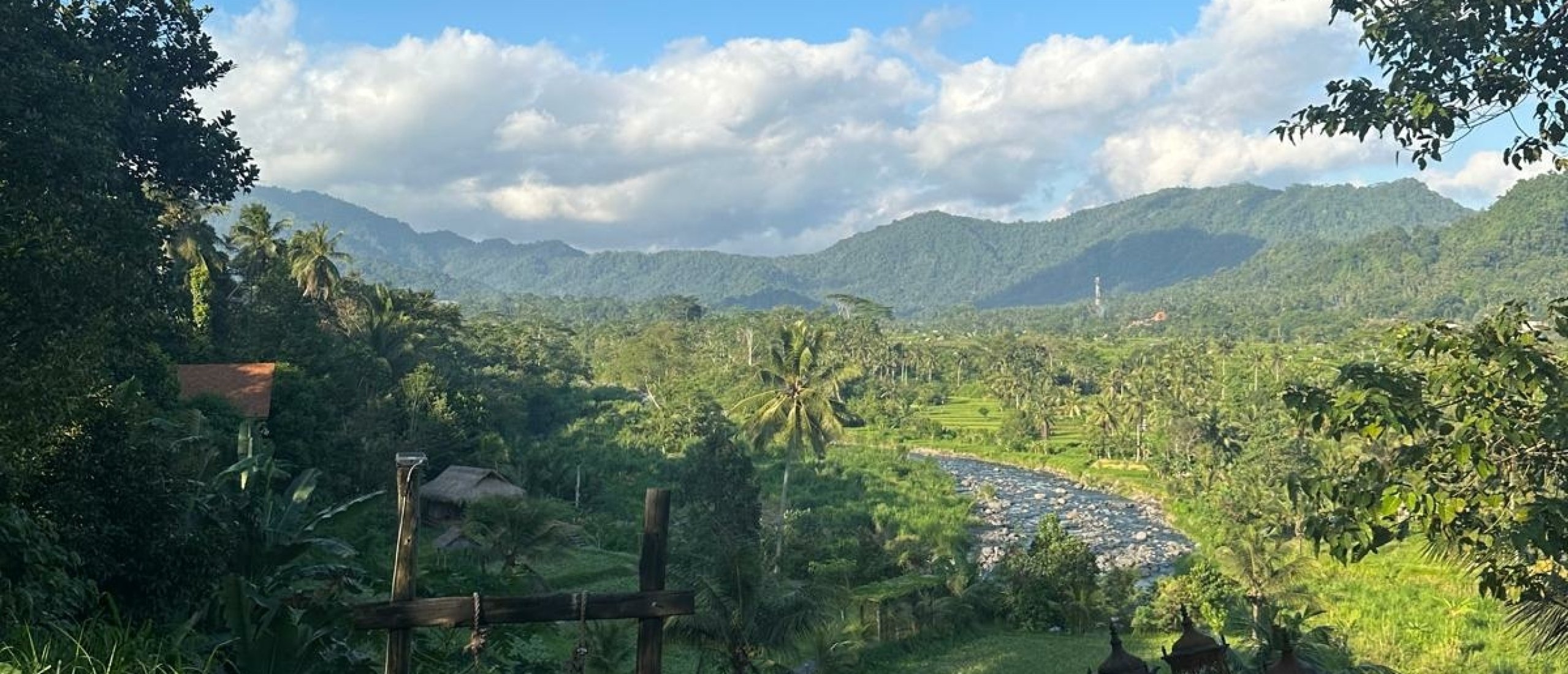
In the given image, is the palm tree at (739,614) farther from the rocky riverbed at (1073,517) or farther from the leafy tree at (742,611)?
the rocky riverbed at (1073,517)

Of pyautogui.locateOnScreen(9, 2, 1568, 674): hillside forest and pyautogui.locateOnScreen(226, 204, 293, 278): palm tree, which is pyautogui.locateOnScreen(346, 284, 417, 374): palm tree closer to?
pyautogui.locateOnScreen(9, 2, 1568, 674): hillside forest

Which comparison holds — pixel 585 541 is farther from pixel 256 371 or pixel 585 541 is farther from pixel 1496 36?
pixel 1496 36

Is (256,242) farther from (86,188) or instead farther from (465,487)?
(86,188)

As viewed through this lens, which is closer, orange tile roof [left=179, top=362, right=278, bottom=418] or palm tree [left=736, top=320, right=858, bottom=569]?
orange tile roof [left=179, top=362, right=278, bottom=418]

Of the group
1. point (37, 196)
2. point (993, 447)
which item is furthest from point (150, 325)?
point (993, 447)

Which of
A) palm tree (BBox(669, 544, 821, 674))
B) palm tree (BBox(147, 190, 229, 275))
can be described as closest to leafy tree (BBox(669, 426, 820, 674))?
palm tree (BBox(669, 544, 821, 674))

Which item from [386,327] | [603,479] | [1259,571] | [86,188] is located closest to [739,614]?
[86,188]

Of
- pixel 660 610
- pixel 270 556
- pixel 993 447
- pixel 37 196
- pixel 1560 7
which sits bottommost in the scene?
pixel 993 447
